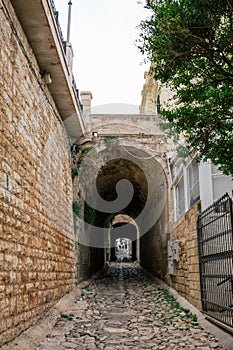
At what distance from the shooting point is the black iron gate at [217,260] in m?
4.96

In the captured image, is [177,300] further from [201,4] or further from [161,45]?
[201,4]

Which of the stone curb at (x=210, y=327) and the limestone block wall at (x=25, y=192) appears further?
the stone curb at (x=210, y=327)

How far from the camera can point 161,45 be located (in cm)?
445

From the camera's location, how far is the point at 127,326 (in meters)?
6.28

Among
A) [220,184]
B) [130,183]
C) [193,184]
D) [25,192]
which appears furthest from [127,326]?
[130,183]

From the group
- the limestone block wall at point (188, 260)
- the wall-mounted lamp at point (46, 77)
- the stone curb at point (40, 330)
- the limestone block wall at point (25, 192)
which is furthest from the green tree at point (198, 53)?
the stone curb at point (40, 330)

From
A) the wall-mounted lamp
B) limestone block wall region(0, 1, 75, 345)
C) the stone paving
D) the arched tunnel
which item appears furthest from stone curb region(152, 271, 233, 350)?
the wall-mounted lamp

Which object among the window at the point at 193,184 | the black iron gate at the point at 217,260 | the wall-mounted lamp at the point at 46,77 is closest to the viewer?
the black iron gate at the point at 217,260

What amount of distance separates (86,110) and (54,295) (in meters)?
6.22

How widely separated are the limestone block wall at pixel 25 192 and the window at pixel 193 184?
2995 millimetres

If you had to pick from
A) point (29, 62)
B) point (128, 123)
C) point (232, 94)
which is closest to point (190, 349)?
point (232, 94)

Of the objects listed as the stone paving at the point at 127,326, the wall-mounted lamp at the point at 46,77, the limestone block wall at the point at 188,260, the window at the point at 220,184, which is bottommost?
the stone paving at the point at 127,326

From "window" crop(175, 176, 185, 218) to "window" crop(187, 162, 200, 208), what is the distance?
3.06 ft

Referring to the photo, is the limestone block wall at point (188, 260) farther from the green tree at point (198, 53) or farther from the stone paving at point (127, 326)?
the green tree at point (198, 53)
